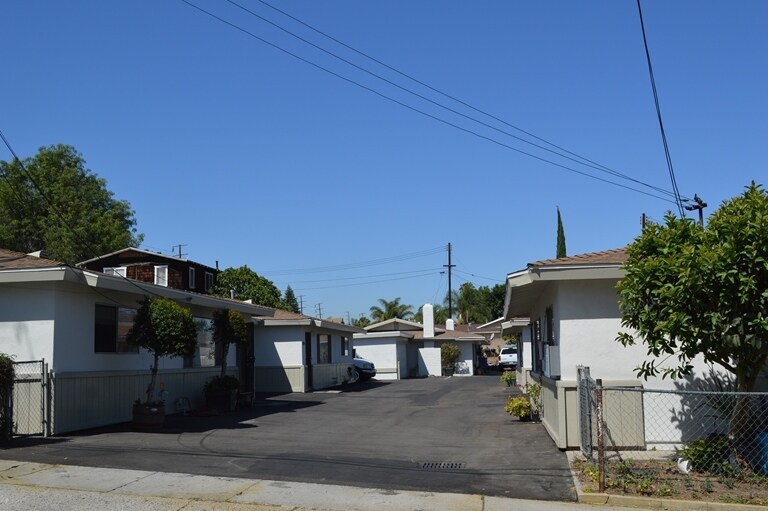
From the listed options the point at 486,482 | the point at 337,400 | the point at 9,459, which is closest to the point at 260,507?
the point at 486,482

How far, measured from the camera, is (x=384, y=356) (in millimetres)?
43750

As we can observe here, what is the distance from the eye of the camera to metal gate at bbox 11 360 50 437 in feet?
46.0

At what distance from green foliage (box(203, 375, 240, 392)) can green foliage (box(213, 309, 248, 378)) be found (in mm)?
415

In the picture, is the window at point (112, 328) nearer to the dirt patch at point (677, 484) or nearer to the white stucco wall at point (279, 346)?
the dirt patch at point (677, 484)

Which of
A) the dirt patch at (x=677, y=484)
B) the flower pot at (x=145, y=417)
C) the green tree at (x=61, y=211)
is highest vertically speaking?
the green tree at (x=61, y=211)

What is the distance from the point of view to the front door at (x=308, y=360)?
29.2 m

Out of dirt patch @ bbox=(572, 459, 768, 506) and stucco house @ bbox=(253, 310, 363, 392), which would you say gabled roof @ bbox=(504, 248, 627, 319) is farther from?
stucco house @ bbox=(253, 310, 363, 392)

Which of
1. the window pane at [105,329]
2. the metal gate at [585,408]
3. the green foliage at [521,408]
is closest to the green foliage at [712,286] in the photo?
the metal gate at [585,408]

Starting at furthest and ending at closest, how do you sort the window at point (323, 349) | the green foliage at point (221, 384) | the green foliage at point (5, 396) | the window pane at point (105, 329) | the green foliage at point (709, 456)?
1. the window at point (323, 349)
2. the green foliage at point (221, 384)
3. the window pane at point (105, 329)
4. the green foliage at point (5, 396)
5. the green foliage at point (709, 456)

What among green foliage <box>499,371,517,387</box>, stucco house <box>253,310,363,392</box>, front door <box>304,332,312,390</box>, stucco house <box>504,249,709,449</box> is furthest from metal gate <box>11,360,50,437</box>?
green foliage <box>499,371,517,387</box>

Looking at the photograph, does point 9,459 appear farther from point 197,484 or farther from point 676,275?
point 676,275

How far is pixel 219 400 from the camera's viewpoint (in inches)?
785

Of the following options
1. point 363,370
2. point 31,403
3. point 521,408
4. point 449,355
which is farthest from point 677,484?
point 449,355

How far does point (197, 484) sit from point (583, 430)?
18.0 ft
